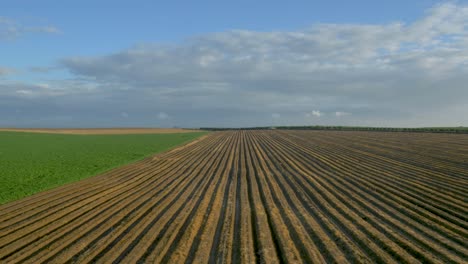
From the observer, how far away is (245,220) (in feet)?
32.8

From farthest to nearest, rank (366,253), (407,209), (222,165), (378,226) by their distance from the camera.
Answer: (222,165), (407,209), (378,226), (366,253)

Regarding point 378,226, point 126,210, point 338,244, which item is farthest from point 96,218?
point 378,226

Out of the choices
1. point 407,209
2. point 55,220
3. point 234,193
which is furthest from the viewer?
point 234,193

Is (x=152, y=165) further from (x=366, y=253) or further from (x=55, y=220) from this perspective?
(x=366, y=253)

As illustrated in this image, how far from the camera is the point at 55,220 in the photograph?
33.5 ft

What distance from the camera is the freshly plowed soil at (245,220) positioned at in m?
7.48

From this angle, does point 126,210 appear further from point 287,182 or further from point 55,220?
point 287,182

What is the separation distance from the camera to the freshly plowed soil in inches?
294

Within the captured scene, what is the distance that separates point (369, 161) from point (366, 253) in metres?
17.4

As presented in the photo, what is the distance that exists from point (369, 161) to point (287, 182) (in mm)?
10297

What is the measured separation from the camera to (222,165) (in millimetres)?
22172

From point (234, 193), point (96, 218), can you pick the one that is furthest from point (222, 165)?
point (96, 218)

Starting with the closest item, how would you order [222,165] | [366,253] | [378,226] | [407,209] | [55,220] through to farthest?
[366,253] → [378,226] → [55,220] → [407,209] → [222,165]

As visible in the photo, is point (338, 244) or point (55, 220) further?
point (55, 220)
